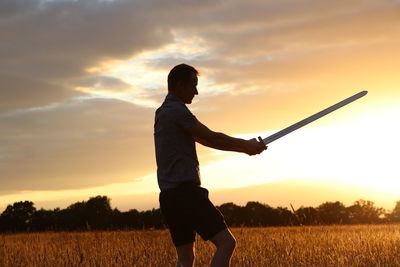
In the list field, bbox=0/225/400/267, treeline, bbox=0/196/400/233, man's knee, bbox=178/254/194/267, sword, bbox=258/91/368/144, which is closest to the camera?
man's knee, bbox=178/254/194/267

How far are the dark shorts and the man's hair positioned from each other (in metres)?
1.05

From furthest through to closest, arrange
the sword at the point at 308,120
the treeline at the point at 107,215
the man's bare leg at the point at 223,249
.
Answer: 1. the treeline at the point at 107,215
2. the sword at the point at 308,120
3. the man's bare leg at the point at 223,249

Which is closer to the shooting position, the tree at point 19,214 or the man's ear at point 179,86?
the man's ear at point 179,86

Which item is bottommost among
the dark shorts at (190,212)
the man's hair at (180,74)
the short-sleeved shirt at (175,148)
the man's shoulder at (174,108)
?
the dark shorts at (190,212)

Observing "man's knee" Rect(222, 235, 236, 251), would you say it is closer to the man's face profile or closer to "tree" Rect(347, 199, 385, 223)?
the man's face profile

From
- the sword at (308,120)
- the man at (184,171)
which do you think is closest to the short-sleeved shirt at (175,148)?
the man at (184,171)

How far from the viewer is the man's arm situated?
5723mm

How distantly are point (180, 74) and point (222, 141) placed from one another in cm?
81

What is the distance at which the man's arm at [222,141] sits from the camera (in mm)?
5723

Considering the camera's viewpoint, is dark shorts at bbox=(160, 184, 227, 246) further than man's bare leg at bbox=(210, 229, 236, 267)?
Yes

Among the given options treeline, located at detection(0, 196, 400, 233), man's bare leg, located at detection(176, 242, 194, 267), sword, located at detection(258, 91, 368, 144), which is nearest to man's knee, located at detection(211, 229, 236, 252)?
man's bare leg, located at detection(176, 242, 194, 267)

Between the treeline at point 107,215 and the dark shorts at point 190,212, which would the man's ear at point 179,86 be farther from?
the treeline at point 107,215

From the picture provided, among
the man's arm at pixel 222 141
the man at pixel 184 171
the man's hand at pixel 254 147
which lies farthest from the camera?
the man's hand at pixel 254 147

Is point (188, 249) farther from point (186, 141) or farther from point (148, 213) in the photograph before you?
point (148, 213)
